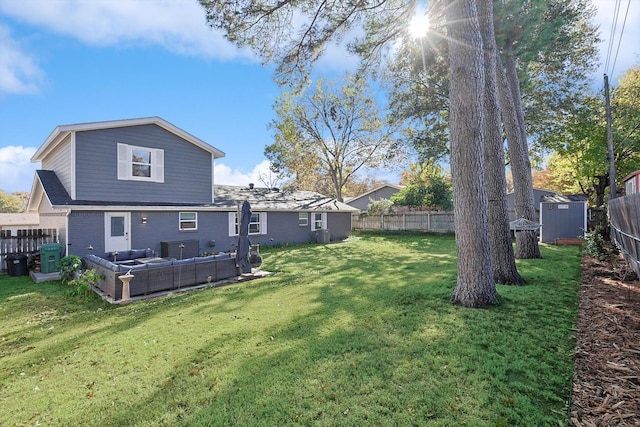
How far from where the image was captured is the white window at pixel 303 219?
17.1 metres

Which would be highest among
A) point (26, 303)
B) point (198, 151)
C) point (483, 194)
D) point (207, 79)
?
point (207, 79)

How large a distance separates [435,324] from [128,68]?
45.3ft

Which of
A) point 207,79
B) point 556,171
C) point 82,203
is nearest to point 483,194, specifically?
point 82,203

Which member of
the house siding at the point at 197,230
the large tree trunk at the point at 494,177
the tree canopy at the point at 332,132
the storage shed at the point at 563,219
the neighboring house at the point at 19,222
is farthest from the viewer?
the tree canopy at the point at 332,132

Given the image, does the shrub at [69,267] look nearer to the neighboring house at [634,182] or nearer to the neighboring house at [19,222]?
the neighboring house at [19,222]

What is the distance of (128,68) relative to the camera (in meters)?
11.9

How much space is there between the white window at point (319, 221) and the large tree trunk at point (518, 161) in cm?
1025

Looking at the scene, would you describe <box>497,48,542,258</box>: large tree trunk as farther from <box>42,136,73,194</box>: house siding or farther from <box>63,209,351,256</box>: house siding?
<box>42,136,73,194</box>: house siding

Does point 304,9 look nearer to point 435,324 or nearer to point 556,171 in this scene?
point 435,324

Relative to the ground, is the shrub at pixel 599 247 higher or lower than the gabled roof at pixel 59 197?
lower

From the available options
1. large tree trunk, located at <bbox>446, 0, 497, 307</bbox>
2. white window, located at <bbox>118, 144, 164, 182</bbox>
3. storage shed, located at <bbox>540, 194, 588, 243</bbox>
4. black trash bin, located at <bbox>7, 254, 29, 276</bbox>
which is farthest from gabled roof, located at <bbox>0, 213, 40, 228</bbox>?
storage shed, located at <bbox>540, 194, 588, 243</bbox>

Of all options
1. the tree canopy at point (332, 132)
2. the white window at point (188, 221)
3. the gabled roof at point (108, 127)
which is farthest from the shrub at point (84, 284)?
the tree canopy at point (332, 132)

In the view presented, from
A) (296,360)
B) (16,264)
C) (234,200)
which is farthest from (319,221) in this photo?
(296,360)

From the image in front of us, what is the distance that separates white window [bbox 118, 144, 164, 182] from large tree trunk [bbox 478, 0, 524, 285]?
11231 mm
